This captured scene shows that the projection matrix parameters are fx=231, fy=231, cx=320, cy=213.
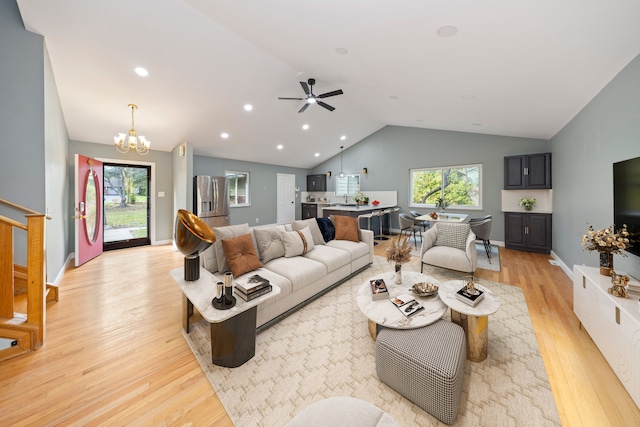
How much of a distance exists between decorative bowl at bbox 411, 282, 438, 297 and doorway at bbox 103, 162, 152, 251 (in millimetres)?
6293

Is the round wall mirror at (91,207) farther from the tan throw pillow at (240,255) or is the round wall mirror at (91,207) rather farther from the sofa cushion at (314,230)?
the sofa cushion at (314,230)

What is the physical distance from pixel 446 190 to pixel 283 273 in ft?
18.5

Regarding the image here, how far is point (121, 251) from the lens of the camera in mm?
5164

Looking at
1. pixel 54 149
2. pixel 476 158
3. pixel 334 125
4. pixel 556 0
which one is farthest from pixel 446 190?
pixel 54 149

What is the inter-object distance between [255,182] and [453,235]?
19.8ft

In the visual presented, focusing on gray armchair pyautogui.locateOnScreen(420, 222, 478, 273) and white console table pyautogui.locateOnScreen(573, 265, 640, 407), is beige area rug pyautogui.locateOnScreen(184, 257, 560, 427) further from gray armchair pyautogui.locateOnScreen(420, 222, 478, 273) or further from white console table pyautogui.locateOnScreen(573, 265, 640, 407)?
gray armchair pyautogui.locateOnScreen(420, 222, 478, 273)

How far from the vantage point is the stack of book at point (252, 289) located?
1.84m

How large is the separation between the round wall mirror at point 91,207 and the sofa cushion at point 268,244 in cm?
382

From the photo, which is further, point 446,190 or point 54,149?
point 446,190

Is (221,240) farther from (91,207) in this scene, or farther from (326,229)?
(91,207)

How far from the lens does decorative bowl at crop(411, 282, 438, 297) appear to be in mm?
2133

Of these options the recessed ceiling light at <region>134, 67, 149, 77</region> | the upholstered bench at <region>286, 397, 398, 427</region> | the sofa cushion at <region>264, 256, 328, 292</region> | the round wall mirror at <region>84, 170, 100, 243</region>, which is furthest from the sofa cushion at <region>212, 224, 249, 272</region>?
the round wall mirror at <region>84, 170, 100, 243</region>

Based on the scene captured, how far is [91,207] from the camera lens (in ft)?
15.2

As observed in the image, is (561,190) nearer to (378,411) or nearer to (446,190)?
(446,190)
